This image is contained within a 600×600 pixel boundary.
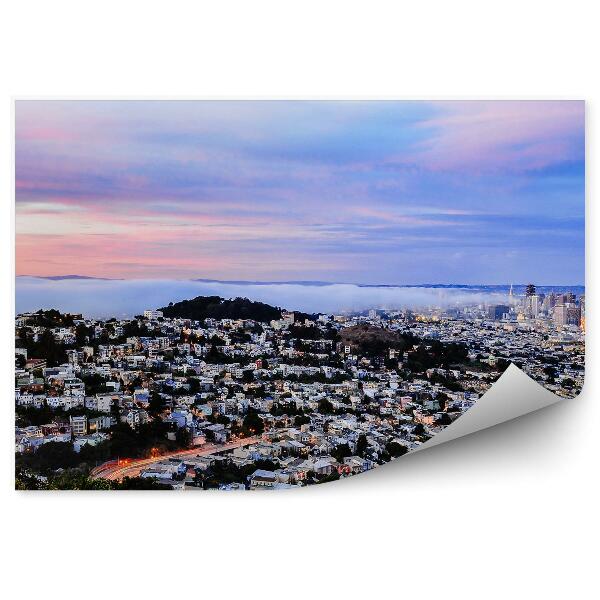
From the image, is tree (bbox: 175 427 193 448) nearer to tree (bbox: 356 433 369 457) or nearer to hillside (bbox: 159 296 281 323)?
hillside (bbox: 159 296 281 323)

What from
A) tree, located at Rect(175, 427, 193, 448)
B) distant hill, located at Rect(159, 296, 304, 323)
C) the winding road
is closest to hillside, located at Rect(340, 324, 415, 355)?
distant hill, located at Rect(159, 296, 304, 323)

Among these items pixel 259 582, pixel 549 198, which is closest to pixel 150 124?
pixel 549 198

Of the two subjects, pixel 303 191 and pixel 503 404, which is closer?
pixel 303 191

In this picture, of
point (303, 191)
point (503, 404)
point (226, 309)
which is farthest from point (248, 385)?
point (503, 404)

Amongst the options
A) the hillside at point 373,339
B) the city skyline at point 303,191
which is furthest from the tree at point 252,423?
the city skyline at point 303,191

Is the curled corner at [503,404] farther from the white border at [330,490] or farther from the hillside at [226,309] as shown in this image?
the hillside at [226,309]

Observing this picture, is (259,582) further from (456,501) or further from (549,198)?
(549,198)

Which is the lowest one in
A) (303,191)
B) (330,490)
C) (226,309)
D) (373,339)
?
(330,490)

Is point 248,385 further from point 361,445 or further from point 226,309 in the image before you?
point 361,445
